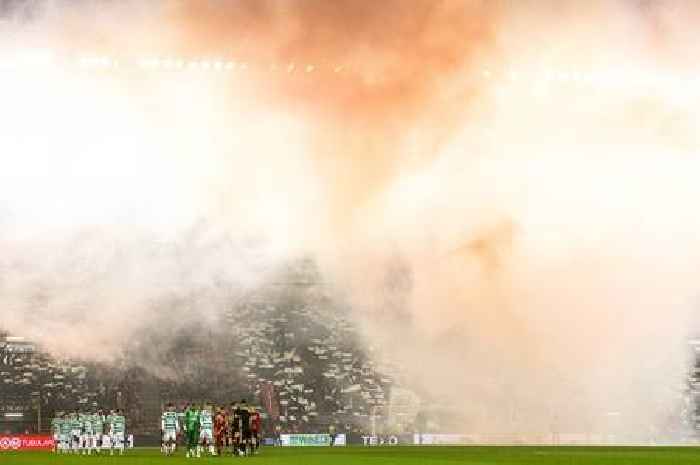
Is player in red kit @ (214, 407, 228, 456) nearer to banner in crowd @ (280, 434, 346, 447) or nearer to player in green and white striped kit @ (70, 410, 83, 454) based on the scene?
player in green and white striped kit @ (70, 410, 83, 454)

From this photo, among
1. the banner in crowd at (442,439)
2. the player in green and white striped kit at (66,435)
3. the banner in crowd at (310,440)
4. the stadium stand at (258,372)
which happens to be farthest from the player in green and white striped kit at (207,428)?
the banner in crowd at (442,439)

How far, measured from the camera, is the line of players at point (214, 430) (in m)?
44.6

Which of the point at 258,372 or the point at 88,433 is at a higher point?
the point at 258,372

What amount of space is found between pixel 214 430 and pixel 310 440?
12782mm

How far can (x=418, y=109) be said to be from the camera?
180 ft

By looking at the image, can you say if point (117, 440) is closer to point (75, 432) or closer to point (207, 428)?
point (75, 432)

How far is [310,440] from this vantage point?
6197 centimetres

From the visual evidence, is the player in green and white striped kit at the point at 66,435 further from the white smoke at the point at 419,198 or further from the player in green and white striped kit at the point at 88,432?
the white smoke at the point at 419,198

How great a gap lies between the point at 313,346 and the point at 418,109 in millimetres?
20684

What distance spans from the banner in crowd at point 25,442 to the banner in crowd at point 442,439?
17509 millimetres

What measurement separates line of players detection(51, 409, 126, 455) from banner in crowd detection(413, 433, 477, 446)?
16.9 metres

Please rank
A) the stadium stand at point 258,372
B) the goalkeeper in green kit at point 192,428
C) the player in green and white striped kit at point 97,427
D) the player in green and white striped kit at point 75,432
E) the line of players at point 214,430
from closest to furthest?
the goalkeeper in green kit at point 192,428
the line of players at point 214,430
the player in green and white striped kit at point 97,427
the player in green and white striped kit at point 75,432
the stadium stand at point 258,372

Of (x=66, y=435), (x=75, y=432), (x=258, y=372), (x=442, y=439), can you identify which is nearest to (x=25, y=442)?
(x=66, y=435)

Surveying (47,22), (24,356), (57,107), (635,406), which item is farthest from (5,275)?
(635,406)
